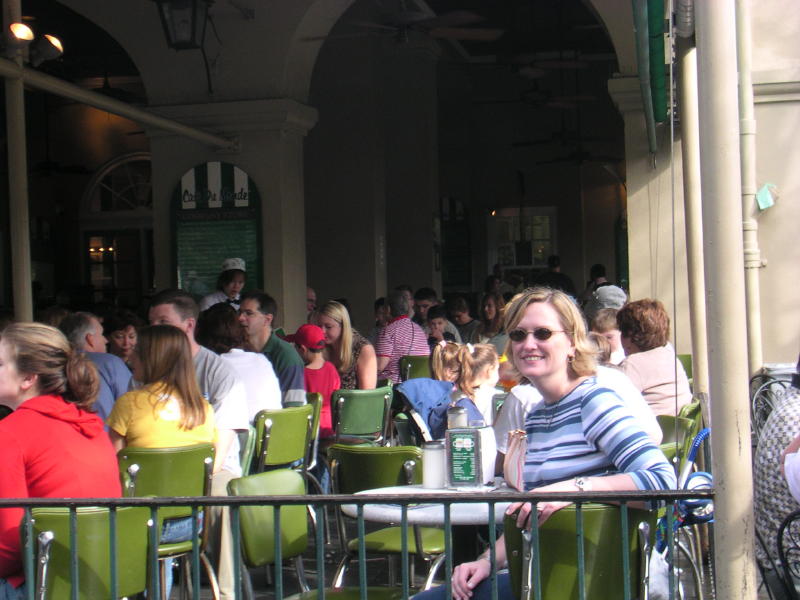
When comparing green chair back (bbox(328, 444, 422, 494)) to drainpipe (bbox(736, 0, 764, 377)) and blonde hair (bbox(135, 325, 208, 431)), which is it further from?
drainpipe (bbox(736, 0, 764, 377))

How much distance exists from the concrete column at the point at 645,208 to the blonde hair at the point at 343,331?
254cm

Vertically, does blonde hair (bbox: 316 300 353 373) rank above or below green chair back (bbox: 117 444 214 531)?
above

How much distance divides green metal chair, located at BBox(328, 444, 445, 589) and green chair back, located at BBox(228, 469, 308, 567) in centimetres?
54

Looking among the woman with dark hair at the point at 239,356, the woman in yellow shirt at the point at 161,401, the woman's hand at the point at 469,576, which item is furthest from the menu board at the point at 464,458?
the woman with dark hair at the point at 239,356

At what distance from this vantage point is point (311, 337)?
7160mm

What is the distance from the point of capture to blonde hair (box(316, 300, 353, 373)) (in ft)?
25.5

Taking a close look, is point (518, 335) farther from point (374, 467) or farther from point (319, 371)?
point (319, 371)

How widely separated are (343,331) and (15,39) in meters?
3.02

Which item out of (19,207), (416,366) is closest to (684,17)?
(19,207)

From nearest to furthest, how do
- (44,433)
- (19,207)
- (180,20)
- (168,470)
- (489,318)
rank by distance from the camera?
(44,433) → (168,470) → (19,207) → (180,20) → (489,318)

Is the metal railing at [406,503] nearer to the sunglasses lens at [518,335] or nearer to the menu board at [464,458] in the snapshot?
the sunglasses lens at [518,335]

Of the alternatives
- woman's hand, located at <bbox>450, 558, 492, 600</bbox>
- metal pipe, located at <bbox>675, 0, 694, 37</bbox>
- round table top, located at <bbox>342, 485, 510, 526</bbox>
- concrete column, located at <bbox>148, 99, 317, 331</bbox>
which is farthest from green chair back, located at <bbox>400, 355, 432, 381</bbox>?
woman's hand, located at <bbox>450, 558, 492, 600</bbox>

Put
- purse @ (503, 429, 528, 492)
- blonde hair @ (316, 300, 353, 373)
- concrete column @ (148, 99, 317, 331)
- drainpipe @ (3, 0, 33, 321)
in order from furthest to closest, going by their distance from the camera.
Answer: concrete column @ (148, 99, 317, 331) < blonde hair @ (316, 300, 353, 373) < drainpipe @ (3, 0, 33, 321) < purse @ (503, 429, 528, 492)

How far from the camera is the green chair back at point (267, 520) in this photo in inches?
139
